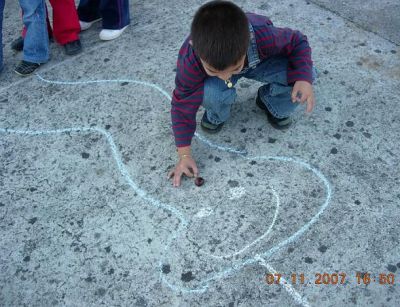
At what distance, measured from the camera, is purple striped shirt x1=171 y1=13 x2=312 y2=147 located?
5.65 ft

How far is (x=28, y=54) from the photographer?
2.50 meters

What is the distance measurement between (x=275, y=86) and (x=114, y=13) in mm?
1273

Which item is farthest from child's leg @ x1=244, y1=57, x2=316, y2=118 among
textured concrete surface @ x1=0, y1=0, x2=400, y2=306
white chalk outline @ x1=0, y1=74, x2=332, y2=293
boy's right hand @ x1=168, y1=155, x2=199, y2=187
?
boy's right hand @ x1=168, y1=155, x2=199, y2=187

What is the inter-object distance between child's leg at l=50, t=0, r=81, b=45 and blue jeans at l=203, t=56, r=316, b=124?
1.17 m

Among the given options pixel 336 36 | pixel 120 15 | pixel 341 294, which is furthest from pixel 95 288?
pixel 336 36

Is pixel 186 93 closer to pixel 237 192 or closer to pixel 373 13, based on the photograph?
pixel 237 192

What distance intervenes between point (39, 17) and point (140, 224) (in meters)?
1.48

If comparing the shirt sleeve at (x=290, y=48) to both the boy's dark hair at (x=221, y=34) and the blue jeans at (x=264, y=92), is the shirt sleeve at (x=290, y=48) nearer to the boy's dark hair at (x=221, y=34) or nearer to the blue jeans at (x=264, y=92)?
the blue jeans at (x=264, y=92)

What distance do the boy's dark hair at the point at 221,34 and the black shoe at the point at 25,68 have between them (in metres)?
1.42

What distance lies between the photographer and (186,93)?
1778 millimetres

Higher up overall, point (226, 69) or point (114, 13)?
point (226, 69)

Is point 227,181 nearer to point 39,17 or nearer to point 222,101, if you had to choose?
point 222,101

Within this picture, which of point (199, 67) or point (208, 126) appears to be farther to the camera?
point (208, 126)
